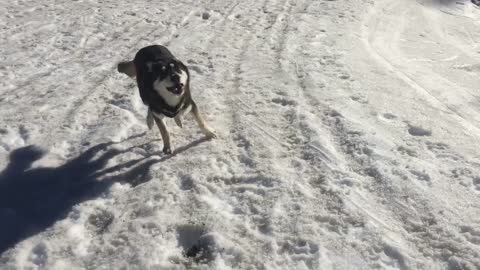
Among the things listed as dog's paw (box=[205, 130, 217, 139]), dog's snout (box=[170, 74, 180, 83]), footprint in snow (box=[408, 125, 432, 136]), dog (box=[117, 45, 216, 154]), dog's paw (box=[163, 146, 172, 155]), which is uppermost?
dog's snout (box=[170, 74, 180, 83])

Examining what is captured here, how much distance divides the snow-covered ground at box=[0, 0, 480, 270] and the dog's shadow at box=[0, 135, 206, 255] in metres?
0.02

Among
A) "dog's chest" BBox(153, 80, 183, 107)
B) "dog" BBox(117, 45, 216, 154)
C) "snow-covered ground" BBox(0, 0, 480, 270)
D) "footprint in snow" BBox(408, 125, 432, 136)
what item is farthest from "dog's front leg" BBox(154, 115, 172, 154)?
"footprint in snow" BBox(408, 125, 432, 136)

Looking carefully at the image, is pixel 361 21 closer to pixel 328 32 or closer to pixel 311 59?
pixel 328 32

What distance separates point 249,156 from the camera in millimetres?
5215

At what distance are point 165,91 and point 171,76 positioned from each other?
0.19 meters

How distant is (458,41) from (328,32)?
2.92m

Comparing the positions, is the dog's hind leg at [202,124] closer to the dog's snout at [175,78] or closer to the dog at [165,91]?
the dog at [165,91]

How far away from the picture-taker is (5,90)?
7.01 meters

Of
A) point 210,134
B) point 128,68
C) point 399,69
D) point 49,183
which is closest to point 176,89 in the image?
point 210,134

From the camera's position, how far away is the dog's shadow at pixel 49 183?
4.25 meters

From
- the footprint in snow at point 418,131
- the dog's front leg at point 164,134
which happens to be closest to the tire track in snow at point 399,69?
the footprint in snow at point 418,131

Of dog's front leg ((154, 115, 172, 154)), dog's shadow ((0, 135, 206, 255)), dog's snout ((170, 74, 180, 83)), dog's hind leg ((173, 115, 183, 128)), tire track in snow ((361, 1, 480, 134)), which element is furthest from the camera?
tire track in snow ((361, 1, 480, 134))

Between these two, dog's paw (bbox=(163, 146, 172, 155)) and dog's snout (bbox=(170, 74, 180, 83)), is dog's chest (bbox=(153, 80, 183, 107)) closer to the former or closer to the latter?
dog's snout (bbox=(170, 74, 180, 83))

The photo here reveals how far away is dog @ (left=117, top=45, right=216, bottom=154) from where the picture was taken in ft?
16.5
